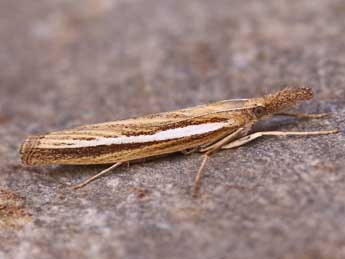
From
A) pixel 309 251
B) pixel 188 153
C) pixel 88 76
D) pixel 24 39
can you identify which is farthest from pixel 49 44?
Result: pixel 309 251

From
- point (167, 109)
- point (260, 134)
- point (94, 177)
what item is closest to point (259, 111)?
point (260, 134)

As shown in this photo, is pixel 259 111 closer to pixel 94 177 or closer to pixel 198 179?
pixel 198 179

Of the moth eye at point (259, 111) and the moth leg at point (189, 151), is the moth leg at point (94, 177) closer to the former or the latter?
the moth leg at point (189, 151)

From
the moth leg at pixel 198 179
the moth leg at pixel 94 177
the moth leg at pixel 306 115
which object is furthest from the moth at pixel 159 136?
the moth leg at pixel 306 115

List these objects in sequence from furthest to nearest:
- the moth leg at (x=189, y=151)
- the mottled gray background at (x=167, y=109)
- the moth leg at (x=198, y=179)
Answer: the moth leg at (x=189, y=151)
the moth leg at (x=198, y=179)
the mottled gray background at (x=167, y=109)

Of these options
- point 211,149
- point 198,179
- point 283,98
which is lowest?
point 198,179

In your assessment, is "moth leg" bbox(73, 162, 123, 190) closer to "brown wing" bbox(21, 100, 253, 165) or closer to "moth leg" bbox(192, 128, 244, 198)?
"brown wing" bbox(21, 100, 253, 165)

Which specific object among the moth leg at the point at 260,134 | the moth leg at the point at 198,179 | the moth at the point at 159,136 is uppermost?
the moth at the point at 159,136
